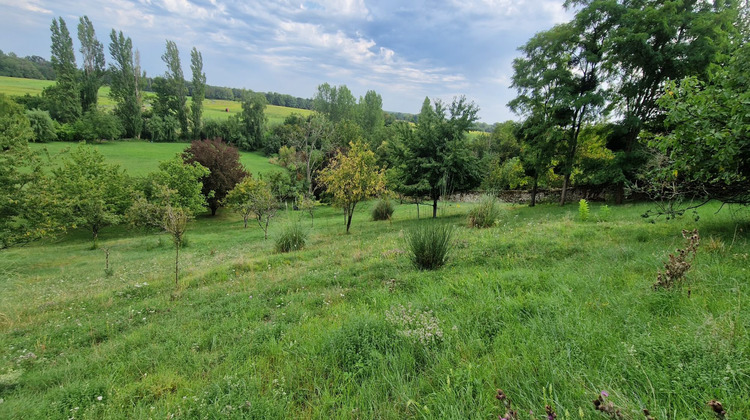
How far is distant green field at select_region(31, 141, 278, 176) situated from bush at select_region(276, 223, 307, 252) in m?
24.7

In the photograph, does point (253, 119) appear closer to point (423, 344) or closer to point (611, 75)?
point (611, 75)

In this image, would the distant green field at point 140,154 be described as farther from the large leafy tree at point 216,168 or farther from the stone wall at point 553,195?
the stone wall at point 553,195

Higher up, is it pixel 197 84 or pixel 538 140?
pixel 197 84

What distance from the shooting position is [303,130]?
39438 millimetres

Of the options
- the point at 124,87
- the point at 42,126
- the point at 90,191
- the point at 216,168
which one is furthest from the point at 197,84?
the point at 90,191

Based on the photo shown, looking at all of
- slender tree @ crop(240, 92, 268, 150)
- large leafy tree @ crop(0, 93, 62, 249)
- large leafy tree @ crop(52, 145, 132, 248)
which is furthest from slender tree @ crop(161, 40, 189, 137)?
large leafy tree @ crop(0, 93, 62, 249)

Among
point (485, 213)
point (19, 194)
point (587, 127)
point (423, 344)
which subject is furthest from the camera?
point (587, 127)

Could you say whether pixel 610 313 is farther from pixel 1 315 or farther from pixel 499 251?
pixel 1 315

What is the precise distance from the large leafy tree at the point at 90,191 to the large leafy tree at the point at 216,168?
6.71 metres

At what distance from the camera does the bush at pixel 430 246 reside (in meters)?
5.14

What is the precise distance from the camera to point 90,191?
17781mm

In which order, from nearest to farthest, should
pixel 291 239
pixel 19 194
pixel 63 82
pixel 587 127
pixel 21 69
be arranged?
pixel 291 239 < pixel 19 194 < pixel 587 127 < pixel 63 82 < pixel 21 69

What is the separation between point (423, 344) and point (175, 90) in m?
66.3

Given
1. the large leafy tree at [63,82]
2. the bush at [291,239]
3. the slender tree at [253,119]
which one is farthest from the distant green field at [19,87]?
the bush at [291,239]
